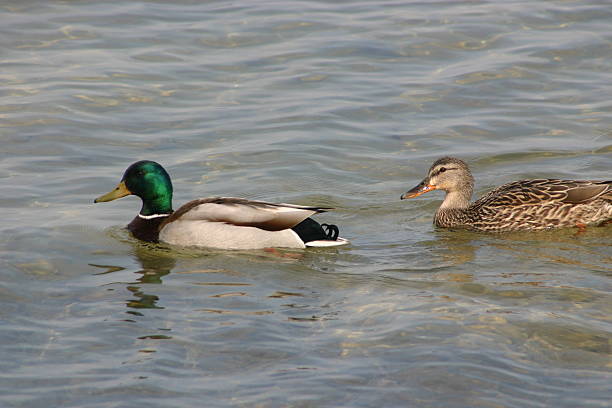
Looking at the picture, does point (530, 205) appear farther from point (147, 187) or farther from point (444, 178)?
point (147, 187)

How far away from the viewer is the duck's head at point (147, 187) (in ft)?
34.1

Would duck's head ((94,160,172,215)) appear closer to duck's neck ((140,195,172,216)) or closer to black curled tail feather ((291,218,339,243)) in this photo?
duck's neck ((140,195,172,216))

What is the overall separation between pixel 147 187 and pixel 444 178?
120 inches

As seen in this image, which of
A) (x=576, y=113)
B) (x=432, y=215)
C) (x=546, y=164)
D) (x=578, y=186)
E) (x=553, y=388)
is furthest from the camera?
(x=576, y=113)

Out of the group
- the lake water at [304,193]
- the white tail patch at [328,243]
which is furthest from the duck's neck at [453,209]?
the white tail patch at [328,243]

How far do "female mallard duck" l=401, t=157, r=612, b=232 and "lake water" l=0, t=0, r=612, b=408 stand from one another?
252 mm

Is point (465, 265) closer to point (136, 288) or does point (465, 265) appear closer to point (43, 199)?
Answer: point (136, 288)

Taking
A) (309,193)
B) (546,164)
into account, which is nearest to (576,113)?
(546,164)

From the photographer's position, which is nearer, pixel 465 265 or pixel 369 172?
pixel 465 265

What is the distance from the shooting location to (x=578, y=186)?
10.4 m

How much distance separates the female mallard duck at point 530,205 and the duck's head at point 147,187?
8.05 feet

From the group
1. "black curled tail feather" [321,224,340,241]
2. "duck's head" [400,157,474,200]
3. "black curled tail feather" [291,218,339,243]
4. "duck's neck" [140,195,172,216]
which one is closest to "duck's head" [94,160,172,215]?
"duck's neck" [140,195,172,216]

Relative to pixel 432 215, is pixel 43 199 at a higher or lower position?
higher

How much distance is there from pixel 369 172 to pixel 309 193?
93 cm
